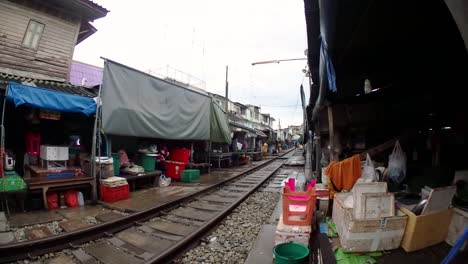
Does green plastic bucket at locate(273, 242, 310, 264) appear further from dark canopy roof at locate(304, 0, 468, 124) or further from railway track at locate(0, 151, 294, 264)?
dark canopy roof at locate(304, 0, 468, 124)

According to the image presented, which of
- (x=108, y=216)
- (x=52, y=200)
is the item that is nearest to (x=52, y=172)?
(x=52, y=200)

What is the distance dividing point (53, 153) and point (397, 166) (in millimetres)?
8400

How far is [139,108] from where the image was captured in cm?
938

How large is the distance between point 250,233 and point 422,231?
10.4 ft

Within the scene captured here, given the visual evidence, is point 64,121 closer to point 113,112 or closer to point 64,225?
point 113,112

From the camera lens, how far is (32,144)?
7.77 m

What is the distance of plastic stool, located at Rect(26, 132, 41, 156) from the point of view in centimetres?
775

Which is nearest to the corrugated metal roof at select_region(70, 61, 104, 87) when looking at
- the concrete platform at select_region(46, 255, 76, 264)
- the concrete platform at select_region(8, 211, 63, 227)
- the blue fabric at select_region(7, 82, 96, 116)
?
the blue fabric at select_region(7, 82, 96, 116)

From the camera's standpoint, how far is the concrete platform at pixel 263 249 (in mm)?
3973

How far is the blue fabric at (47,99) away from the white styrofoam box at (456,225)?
27.4 feet

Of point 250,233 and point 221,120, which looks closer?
point 250,233

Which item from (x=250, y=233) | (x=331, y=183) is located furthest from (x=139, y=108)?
(x=331, y=183)

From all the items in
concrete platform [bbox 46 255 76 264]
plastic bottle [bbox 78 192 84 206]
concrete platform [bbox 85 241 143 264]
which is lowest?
concrete platform [bbox 46 255 76 264]

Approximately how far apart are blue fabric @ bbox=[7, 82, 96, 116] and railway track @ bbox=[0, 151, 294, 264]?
144 inches
